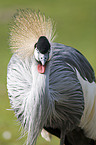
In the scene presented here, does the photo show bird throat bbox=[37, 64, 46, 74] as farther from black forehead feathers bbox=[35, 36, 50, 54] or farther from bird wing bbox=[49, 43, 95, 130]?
bird wing bbox=[49, 43, 95, 130]

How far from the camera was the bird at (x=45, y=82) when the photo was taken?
1765 millimetres

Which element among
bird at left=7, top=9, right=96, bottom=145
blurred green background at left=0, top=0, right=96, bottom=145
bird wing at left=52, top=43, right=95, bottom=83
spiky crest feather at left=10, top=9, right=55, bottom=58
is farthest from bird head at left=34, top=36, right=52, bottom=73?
blurred green background at left=0, top=0, right=96, bottom=145

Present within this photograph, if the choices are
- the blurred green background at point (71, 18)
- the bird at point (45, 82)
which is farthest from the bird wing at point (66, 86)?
the blurred green background at point (71, 18)

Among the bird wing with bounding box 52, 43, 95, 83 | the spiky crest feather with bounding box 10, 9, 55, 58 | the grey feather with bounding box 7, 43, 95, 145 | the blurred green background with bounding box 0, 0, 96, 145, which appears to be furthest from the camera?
the blurred green background with bounding box 0, 0, 96, 145

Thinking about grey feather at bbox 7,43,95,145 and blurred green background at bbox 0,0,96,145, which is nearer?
grey feather at bbox 7,43,95,145

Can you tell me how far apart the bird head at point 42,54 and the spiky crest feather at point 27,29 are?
0.57 ft

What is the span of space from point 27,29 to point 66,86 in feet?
1.32

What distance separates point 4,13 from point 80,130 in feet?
17.1

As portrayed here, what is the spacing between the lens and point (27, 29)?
6.49 feet

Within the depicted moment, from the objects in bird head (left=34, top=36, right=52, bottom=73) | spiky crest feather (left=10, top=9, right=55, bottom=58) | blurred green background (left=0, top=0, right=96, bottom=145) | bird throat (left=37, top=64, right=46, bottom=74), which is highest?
blurred green background (left=0, top=0, right=96, bottom=145)

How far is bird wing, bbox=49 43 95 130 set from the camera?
6.51 ft

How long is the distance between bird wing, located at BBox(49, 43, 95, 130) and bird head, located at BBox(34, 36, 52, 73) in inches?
9.1

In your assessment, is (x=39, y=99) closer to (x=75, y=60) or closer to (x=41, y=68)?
(x=41, y=68)

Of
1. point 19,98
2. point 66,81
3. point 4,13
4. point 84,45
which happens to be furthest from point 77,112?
Answer: point 4,13
